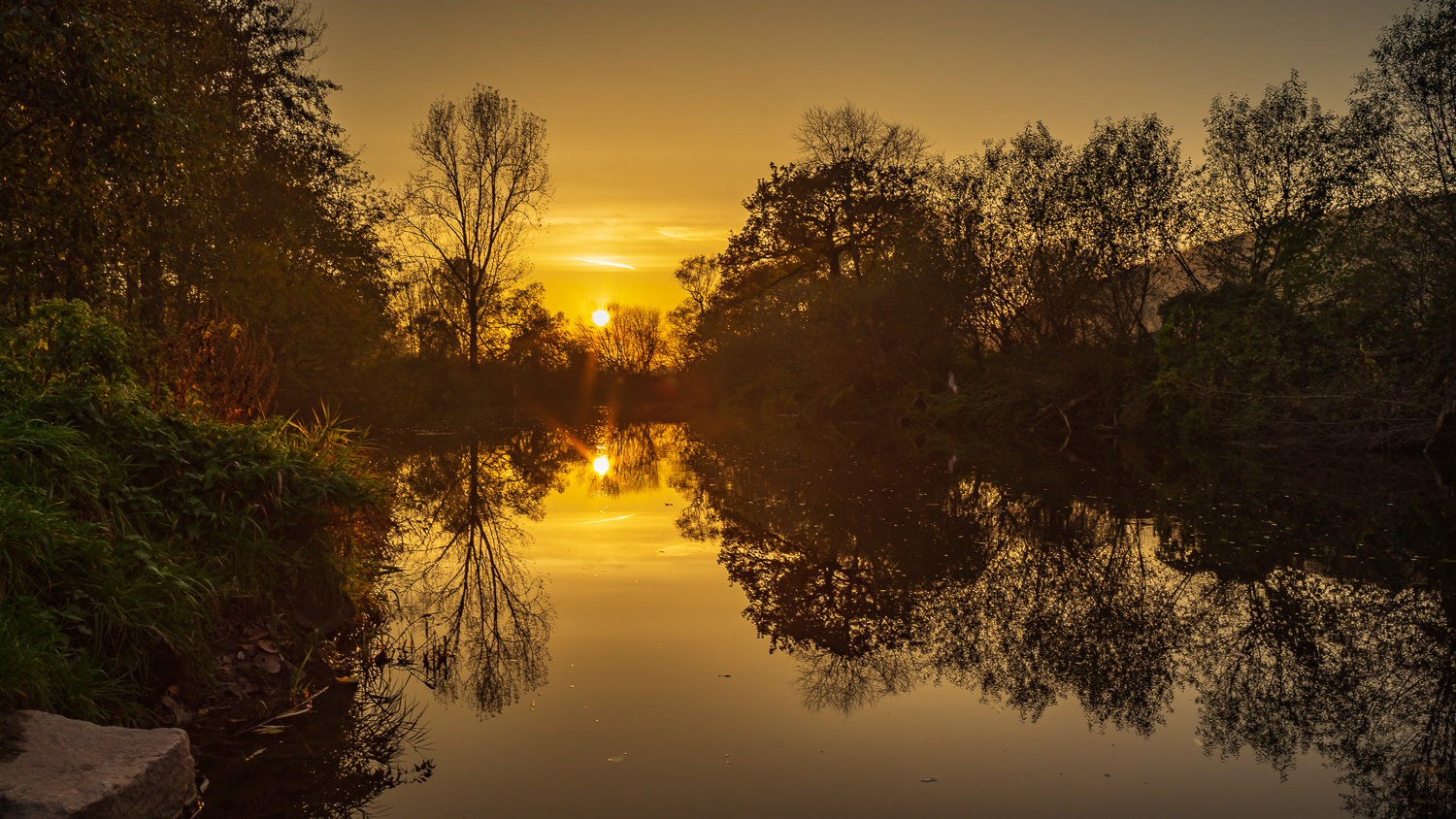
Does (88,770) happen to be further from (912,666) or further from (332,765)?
(912,666)

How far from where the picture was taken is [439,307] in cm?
4700

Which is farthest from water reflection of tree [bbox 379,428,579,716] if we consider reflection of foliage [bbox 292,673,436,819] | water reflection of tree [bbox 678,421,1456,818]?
water reflection of tree [bbox 678,421,1456,818]

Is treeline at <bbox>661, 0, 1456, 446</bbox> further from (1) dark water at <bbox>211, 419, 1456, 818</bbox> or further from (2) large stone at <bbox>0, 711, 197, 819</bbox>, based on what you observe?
(2) large stone at <bbox>0, 711, 197, 819</bbox>

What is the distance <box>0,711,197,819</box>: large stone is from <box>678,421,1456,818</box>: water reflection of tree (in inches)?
140

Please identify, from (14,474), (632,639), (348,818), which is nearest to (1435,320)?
(632,639)

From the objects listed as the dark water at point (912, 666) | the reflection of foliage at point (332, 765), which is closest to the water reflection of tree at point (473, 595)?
the dark water at point (912, 666)

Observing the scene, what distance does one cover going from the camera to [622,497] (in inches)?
582

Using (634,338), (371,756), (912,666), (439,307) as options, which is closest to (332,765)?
(371,756)

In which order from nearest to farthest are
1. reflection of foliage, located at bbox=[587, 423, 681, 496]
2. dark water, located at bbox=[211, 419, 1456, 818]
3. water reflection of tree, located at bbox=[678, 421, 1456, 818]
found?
dark water, located at bbox=[211, 419, 1456, 818] < water reflection of tree, located at bbox=[678, 421, 1456, 818] < reflection of foliage, located at bbox=[587, 423, 681, 496]

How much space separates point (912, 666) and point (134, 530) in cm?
547

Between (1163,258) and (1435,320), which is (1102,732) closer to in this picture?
(1435,320)

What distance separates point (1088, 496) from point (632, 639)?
9421mm

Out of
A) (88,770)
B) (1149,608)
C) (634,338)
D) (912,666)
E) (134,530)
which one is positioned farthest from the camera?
(634,338)

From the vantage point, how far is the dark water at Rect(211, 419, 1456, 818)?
170 inches
